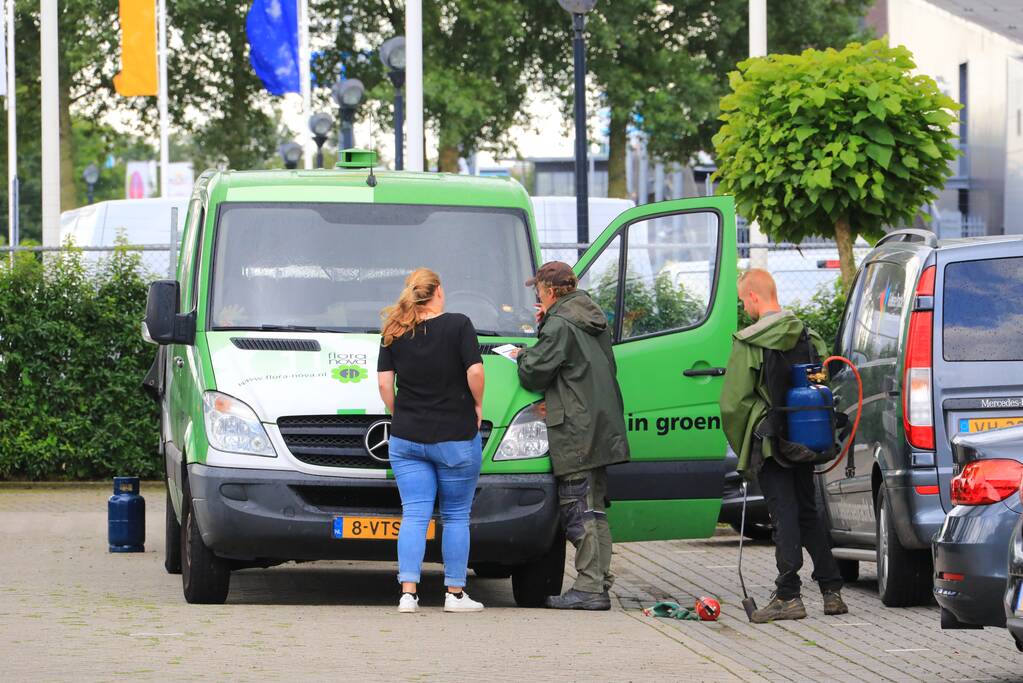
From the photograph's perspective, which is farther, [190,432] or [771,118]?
[771,118]

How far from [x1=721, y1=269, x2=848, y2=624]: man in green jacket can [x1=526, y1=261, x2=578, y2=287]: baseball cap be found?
92 centimetres

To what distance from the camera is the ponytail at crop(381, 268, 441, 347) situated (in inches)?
379

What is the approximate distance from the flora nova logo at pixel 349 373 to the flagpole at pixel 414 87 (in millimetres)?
10828

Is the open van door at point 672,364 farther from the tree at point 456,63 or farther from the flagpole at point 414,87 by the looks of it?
the tree at point 456,63

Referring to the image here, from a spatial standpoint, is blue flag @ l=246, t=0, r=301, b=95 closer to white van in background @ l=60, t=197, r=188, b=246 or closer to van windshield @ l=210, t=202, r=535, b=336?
white van in background @ l=60, t=197, r=188, b=246

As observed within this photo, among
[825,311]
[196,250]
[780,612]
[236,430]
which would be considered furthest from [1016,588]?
[825,311]

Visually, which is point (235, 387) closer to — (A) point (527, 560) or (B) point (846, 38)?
(A) point (527, 560)

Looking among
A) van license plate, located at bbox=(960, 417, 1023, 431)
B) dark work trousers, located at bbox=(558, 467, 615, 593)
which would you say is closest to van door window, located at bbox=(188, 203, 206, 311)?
dark work trousers, located at bbox=(558, 467, 615, 593)

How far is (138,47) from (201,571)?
20.5 metres

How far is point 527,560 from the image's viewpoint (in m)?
10.1

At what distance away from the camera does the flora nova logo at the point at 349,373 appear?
9805 millimetres

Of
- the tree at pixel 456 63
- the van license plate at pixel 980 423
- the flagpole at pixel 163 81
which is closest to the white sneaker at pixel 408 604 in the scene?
the van license plate at pixel 980 423

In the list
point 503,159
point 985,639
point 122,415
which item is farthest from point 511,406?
point 503,159

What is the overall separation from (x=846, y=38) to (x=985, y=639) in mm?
33395
